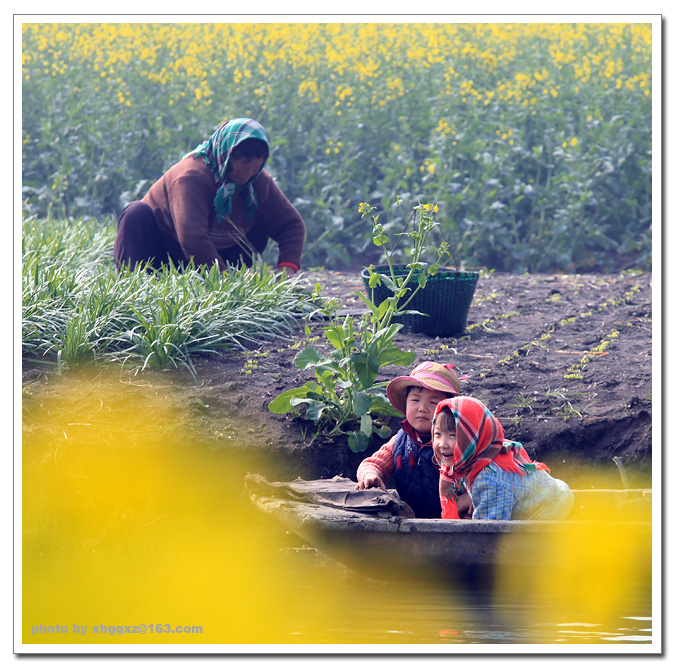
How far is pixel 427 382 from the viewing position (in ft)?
12.0

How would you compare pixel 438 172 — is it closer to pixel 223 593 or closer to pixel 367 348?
pixel 367 348

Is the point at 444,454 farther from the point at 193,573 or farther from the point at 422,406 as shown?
the point at 193,573

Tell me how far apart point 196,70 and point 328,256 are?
248cm

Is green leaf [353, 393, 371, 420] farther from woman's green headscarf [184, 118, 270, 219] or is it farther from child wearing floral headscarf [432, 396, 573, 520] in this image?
woman's green headscarf [184, 118, 270, 219]

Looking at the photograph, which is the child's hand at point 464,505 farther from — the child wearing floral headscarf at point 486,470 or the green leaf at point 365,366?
the green leaf at point 365,366

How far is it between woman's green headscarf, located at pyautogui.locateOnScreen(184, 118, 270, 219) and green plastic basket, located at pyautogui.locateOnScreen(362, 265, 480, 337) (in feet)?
3.26

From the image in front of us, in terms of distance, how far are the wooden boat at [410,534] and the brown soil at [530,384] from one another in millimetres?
607

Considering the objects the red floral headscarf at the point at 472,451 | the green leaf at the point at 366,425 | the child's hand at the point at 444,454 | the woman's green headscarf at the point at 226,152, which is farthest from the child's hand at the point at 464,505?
the woman's green headscarf at the point at 226,152

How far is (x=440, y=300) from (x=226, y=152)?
1.62 metres

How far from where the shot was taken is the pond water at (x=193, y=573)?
2.85 metres

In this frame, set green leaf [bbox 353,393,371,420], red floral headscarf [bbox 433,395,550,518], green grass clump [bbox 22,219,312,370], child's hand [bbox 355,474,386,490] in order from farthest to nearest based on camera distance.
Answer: green grass clump [bbox 22,219,312,370]
green leaf [bbox 353,393,371,420]
child's hand [bbox 355,474,386,490]
red floral headscarf [bbox 433,395,550,518]

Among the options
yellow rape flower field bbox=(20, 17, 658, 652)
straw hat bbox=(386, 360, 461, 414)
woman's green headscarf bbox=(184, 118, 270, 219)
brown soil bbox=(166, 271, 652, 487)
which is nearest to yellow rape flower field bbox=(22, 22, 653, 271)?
yellow rape flower field bbox=(20, 17, 658, 652)

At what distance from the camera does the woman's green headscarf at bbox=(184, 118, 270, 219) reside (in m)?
5.47

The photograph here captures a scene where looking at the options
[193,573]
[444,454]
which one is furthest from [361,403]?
[193,573]
